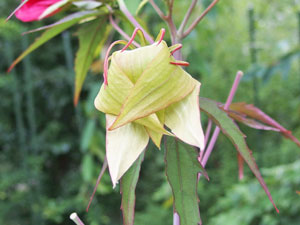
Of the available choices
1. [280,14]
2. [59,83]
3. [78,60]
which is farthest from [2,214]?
[280,14]

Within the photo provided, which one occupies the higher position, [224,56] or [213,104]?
[213,104]

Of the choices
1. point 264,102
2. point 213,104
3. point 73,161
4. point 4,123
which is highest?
point 213,104

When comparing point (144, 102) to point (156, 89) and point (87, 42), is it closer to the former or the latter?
point (156, 89)

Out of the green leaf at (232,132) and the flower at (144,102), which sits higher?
the flower at (144,102)

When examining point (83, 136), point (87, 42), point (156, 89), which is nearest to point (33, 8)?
point (87, 42)

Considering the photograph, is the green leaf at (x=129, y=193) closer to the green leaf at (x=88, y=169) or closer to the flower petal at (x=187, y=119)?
the flower petal at (x=187, y=119)

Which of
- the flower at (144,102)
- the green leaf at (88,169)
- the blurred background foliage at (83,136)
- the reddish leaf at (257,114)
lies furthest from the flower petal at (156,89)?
the green leaf at (88,169)

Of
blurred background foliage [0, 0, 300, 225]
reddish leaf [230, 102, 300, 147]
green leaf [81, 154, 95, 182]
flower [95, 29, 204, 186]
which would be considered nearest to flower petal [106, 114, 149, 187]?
flower [95, 29, 204, 186]

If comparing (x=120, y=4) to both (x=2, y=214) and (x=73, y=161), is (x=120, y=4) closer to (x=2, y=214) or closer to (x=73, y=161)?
(x=2, y=214)

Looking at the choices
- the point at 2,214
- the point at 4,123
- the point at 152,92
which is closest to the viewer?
the point at 152,92
